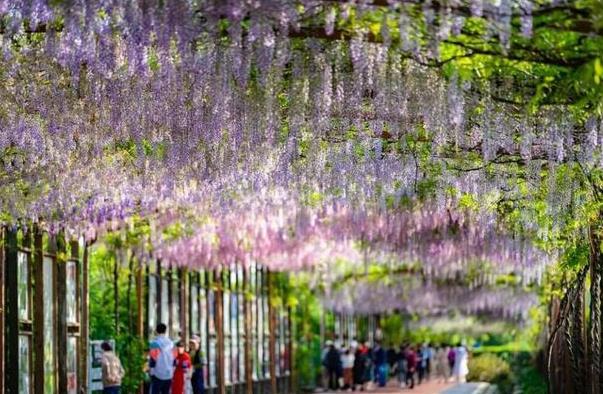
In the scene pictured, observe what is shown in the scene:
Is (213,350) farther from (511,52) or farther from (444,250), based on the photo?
(511,52)

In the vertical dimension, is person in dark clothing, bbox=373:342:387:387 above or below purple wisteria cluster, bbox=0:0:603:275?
below

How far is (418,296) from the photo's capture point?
39.8 meters

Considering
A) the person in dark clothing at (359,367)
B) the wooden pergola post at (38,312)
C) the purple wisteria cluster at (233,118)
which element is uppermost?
the purple wisteria cluster at (233,118)

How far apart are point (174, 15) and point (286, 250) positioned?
60.8 ft

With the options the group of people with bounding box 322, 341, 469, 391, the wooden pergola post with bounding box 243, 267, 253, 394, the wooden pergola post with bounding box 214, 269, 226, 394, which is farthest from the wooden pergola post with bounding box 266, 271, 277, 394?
the wooden pergola post with bounding box 214, 269, 226, 394

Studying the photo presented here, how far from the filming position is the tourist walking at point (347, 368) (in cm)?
3672

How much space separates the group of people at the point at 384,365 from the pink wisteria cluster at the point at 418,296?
127 centimetres

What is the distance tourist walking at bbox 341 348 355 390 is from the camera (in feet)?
120

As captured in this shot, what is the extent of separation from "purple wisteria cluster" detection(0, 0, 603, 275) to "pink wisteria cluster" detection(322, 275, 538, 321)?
685 inches

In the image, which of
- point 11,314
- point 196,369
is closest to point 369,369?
point 196,369

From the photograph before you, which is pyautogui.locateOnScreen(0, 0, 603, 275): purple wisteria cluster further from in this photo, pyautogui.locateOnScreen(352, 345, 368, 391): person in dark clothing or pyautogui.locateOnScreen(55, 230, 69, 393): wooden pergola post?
pyautogui.locateOnScreen(352, 345, 368, 391): person in dark clothing

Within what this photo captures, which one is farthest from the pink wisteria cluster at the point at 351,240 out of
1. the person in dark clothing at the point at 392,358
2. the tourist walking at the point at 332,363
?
the person in dark clothing at the point at 392,358

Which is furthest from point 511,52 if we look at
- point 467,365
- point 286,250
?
point 467,365

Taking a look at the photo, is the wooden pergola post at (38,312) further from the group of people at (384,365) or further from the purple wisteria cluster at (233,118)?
the group of people at (384,365)
